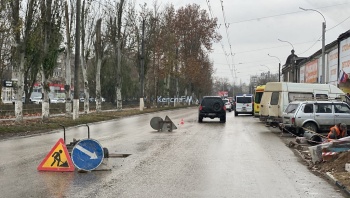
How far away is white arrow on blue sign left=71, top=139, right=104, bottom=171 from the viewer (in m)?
11.1

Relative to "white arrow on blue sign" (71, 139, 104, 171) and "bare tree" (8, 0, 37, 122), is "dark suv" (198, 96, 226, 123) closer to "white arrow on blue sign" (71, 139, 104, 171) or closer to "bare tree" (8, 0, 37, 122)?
"bare tree" (8, 0, 37, 122)

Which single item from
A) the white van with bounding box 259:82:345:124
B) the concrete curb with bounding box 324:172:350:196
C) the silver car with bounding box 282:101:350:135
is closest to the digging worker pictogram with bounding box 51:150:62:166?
the concrete curb with bounding box 324:172:350:196

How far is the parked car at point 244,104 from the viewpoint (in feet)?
150

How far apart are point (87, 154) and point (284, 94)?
56.3ft

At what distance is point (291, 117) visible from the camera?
21.8m

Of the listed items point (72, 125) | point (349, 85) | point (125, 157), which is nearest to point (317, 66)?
point (349, 85)

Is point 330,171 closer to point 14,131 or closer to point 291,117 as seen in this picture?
point 291,117

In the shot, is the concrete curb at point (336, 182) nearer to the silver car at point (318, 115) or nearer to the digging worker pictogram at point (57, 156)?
the digging worker pictogram at point (57, 156)

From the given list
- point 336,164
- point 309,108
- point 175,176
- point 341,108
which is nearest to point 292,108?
point 309,108

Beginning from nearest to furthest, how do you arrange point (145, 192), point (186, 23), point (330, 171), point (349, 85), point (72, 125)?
point (145, 192)
point (330, 171)
point (72, 125)
point (349, 85)
point (186, 23)

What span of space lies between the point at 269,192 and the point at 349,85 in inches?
A: 1243

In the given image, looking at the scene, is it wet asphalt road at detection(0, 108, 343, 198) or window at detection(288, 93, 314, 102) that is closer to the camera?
wet asphalt road at detection(0, 108, 343, 198)

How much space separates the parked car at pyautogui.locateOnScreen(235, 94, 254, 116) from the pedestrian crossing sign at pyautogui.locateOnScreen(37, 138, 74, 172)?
35.3 m

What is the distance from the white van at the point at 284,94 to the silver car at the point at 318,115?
4.03 meters
